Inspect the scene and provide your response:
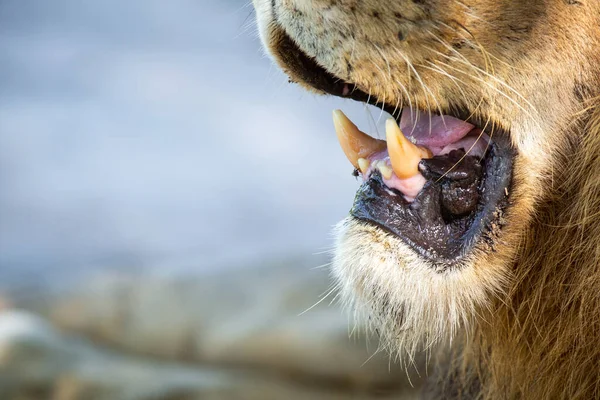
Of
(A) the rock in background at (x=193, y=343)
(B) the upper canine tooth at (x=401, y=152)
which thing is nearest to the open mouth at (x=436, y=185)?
(B) the upper canine tooth at (x=401, y=152)

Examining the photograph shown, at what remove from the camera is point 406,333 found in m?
1.37

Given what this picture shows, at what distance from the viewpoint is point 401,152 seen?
132 centimetres

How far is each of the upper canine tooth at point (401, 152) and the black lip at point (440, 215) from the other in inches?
1.4

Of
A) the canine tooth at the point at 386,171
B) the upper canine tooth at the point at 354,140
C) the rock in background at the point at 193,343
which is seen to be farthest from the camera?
the rock in background at the point at 193,343

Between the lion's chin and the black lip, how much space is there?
0.05ft

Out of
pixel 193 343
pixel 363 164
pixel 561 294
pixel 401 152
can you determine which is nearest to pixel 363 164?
pixel 363 164

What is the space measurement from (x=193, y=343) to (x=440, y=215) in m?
2.16

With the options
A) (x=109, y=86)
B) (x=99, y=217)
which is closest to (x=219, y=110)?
(x=109, y=86)

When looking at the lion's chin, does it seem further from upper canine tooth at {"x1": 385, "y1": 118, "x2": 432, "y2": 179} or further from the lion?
upper canine tooth at {"x1": 385, "y1": 118, "x2": 432, "y2": 179}

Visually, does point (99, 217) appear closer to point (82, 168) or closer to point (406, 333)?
point (82, 168)

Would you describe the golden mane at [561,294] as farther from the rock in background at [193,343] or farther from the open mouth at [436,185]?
the rock in background at [193,343]

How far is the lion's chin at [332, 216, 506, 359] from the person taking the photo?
4.17 feet

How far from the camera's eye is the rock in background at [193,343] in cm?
289

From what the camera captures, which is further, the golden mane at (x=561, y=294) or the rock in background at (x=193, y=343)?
the rock in background at (x=193, y=343)
